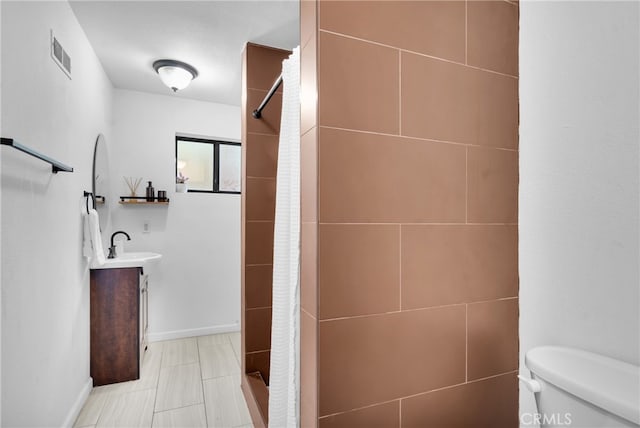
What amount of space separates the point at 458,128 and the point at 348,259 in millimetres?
577

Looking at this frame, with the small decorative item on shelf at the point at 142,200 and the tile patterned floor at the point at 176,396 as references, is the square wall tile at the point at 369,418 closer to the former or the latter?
the tile patterned floor at the point at 176,396

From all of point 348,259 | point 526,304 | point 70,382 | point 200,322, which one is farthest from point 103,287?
point 526,304

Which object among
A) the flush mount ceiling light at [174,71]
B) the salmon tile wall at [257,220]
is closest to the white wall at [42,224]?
the flush mount ceiling light at [174,71]

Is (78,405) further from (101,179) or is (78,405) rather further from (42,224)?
(101,179)

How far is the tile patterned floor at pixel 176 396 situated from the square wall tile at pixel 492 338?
143cm

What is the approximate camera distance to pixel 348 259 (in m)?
0.93

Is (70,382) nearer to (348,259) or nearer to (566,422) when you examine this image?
(348,259)

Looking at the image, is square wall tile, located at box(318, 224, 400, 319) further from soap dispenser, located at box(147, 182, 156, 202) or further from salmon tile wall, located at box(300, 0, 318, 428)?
soap dispenser, located at box(147, 182, 156, 202)

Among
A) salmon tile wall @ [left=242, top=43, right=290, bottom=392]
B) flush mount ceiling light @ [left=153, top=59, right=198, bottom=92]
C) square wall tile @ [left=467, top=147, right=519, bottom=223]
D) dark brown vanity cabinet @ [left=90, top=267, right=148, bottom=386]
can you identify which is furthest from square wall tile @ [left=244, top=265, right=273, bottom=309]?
flush mount ceiling light @ [left=153, top=59, right=198, bottom=92]

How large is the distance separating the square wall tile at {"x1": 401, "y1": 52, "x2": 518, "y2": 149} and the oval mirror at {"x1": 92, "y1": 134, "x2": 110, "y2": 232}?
248cm

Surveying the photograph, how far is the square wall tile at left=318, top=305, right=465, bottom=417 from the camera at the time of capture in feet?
3.00

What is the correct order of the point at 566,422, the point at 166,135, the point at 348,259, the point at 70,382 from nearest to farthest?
the point at 566,422 < the point at 348,259 < the point at 70,382 < the point at 166,135

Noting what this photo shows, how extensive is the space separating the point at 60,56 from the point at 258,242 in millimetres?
1491

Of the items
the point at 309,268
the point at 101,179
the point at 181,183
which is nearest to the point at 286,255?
the point at 309,268
